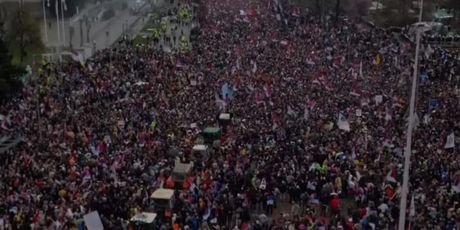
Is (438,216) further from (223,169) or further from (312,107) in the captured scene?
(312,107)

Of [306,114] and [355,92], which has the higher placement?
[306,114]

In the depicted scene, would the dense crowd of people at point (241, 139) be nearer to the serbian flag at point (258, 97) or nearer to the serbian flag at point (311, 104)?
the serbian flag at point (258, 97)

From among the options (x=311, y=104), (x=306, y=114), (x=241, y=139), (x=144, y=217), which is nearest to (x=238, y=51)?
(x=311, y=104)

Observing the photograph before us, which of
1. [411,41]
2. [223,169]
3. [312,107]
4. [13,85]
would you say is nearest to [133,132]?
[223,169]

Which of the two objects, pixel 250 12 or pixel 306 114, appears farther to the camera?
pixel 250 12

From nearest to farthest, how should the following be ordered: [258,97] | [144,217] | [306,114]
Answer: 1. [144,217]
2. [306,114]
3. [258,97]

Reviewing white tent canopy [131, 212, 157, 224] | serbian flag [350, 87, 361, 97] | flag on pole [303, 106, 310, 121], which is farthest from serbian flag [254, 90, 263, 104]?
white tent canopy [131, 212, 157, 224]

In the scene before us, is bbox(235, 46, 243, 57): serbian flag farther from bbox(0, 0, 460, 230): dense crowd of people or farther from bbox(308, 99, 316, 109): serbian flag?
bbox(308, 99, 316, 109): serbian flag

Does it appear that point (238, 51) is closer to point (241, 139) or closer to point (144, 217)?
point (241, 139)

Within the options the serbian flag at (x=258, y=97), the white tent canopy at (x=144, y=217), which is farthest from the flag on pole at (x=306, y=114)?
the white tent canopy at (x=144, y=217)
